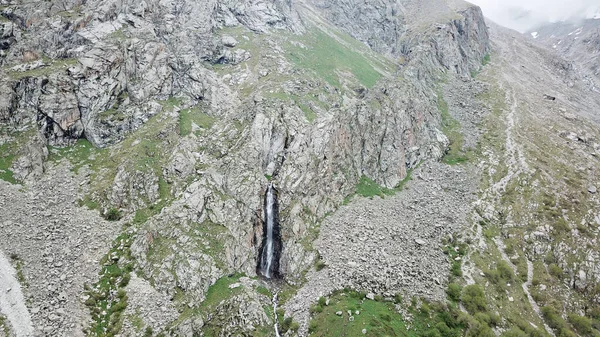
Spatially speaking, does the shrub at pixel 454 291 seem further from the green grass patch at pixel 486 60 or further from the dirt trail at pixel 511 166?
the green grass patch at pixel 486 60

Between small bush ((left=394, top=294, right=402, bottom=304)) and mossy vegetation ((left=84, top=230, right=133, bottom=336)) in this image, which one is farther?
small bush ((left=394, top=294, right=402, bottom=304))

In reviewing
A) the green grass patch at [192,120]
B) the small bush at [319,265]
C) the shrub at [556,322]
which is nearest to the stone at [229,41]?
the green grass patch at [192,120]

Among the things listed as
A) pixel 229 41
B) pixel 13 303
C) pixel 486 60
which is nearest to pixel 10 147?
pixel 13 303

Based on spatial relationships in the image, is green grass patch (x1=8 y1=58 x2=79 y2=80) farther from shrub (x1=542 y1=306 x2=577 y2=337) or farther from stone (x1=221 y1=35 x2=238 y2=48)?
shrub (x1=542 y1=306 x2=577 y2=337)

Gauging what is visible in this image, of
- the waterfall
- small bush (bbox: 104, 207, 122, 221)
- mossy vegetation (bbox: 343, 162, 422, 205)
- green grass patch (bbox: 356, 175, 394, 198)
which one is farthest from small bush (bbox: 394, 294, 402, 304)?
small bush (bbox: 104, 207, 122, 221)

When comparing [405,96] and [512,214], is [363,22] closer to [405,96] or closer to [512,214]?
[405,96]

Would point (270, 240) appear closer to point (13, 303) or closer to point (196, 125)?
point (196, 125)

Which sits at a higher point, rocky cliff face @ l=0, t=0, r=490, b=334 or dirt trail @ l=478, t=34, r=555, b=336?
dirt trail @ l=478, t=34, r=555, b=336
